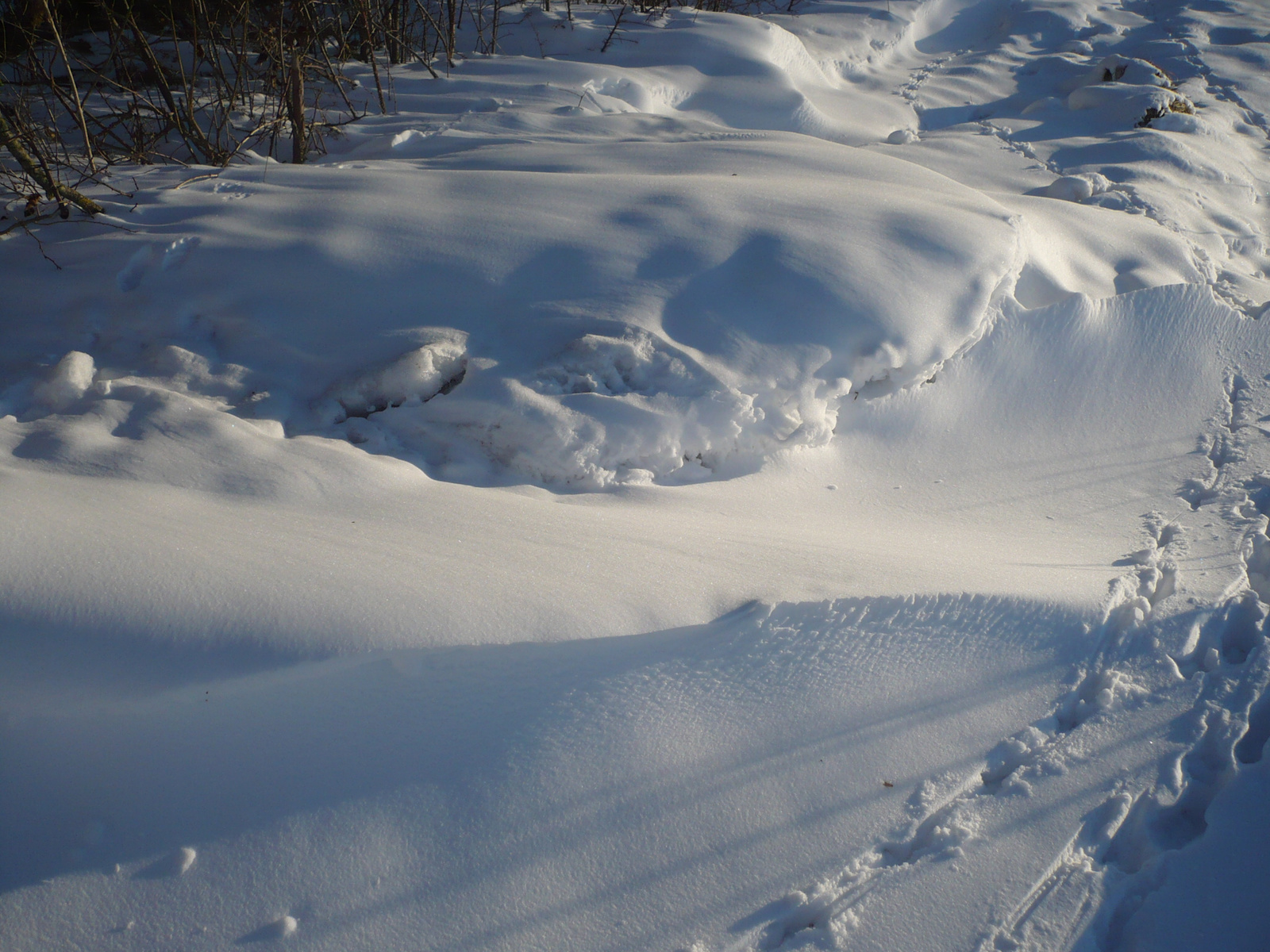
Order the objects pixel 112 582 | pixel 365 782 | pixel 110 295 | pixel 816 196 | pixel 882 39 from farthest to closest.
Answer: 1. pixel 882 39
2. pixel 816 196
3. pixel 110 295
4. pixel 112 582
5. pixel 365 782

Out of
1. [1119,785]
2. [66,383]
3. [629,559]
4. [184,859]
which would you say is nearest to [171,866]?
[184,859]

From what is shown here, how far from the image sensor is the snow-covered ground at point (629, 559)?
4.42 ft

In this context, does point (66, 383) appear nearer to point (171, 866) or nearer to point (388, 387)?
point (388, 387)

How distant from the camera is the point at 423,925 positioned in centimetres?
127

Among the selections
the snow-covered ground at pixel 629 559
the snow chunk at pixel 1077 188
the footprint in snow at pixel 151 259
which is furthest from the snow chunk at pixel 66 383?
the snow chunk at pixel 1077 188

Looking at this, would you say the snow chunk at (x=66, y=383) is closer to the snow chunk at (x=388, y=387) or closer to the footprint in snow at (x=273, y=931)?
the snow chunk at (x=388, y=387)

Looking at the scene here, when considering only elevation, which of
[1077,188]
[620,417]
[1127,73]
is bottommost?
[620,417]

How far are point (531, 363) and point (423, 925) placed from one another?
1.55 m

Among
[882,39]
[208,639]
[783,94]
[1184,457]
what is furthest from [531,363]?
[882,39]

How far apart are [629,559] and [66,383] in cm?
177

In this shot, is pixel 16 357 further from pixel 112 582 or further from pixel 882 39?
pixel 882 39

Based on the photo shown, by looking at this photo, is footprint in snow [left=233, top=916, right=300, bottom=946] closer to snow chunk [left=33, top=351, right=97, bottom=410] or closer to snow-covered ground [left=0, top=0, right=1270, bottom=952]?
snow-covered ground [left=0, top=0, right=1270, bottom=952]

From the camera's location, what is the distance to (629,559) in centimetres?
184

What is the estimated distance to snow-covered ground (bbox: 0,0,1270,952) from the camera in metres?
1.35
